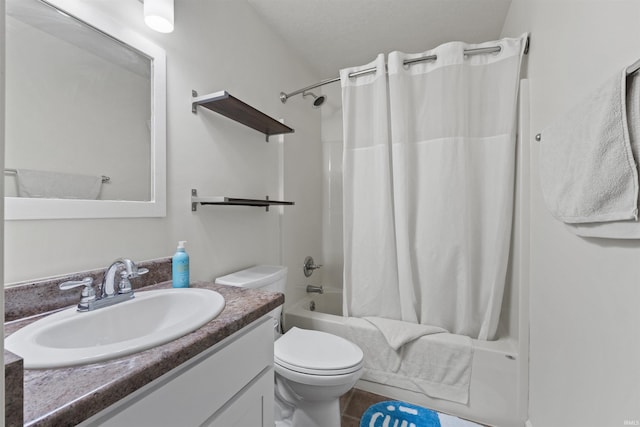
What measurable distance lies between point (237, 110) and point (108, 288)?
0.96m

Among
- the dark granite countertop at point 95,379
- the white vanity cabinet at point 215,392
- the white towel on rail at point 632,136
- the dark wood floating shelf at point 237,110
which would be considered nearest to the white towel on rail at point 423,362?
the white vanity cabinet at point 215,392

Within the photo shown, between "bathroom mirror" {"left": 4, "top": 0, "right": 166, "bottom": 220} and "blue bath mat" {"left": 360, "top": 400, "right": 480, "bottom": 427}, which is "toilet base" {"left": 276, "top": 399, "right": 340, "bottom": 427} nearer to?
"blue bath mat" {"left": 360, "top": 400, "right": 480, "bottom": 427}

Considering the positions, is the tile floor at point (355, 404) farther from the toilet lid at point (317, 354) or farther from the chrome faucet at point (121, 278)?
the chrome faucet at point (121, 278)

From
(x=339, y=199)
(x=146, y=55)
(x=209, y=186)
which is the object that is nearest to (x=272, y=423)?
(x=209, y=186)

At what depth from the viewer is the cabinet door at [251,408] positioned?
70 centimetres

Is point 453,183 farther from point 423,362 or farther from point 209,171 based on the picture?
point 209,171

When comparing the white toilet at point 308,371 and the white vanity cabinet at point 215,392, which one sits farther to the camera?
the white toilet at point 308,371

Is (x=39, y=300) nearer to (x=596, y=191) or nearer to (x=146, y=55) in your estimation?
(x=146, y=55)

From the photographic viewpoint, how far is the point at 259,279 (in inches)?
51.8

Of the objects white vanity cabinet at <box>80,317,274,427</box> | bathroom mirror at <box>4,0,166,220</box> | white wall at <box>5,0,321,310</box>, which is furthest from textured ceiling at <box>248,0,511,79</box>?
white vanity cabinet at <box>80,317,274,427</box>

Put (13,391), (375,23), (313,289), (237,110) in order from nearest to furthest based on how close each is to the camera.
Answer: (13,391), (237,110), (375,23), (313,289)

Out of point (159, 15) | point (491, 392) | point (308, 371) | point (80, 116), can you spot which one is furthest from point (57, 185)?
point (491, 392)

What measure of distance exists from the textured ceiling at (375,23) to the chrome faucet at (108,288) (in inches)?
65.6

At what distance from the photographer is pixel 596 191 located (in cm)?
70
